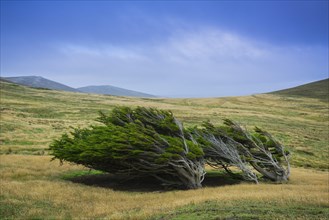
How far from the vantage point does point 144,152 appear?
2145 cm

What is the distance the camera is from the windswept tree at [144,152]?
21.4 m

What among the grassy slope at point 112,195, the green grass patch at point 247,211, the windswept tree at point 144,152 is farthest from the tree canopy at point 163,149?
the green grass patch at point 247,211

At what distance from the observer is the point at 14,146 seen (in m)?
38.1

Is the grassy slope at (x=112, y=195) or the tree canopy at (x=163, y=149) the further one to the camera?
the tree canopy at (x=163, y=149)

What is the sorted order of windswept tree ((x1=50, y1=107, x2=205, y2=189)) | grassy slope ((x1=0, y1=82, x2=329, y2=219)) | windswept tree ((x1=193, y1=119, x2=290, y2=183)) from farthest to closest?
windswept tree ((x1=193, y1=119, x2=290, y2=183)) → windswept tree ((x1=50, y1=107, x2=205, y2=189)) → grassy slope ((x1=0, y1=82, x2=329, y2=219))

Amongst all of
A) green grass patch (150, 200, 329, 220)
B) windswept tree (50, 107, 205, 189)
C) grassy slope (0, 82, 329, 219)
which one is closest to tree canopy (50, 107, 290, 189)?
windswept tree (50, 107, 205, 189)

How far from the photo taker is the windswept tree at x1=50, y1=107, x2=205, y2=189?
2141 cm

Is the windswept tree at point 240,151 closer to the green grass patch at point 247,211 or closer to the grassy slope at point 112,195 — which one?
the grassy slope at point 112,195

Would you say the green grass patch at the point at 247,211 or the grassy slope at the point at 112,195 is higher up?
the green grass patch at the point at 247,211

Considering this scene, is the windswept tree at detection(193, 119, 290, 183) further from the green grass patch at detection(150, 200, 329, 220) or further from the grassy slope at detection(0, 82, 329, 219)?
the green grass patch at detection(150, 200, 329, 220)

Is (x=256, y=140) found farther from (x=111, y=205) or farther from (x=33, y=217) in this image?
(x=33, y=217)

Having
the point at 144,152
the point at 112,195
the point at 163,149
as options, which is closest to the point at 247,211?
the point at 112,195

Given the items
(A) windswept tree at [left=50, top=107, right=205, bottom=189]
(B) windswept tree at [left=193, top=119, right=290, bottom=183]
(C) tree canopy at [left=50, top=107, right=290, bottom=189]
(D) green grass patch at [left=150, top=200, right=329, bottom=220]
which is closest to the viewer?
(D) green grass patch at [left=150, top=200, right=329, bottom=220]

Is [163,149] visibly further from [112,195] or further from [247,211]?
[247,211]
